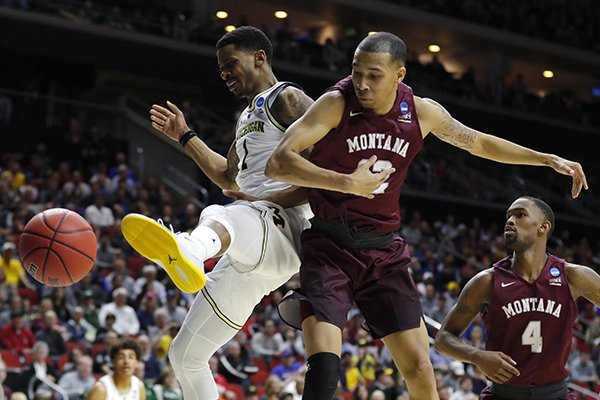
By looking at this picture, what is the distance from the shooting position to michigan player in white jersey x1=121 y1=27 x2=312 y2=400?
481 cm

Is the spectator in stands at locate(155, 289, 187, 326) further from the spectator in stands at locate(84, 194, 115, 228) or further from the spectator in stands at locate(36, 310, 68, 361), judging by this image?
the spectator in stands at locate(84, 194, 115, 228)

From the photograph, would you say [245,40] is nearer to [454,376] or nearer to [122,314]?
[122,314]

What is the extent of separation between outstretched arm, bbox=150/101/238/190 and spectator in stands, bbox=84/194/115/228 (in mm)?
9882

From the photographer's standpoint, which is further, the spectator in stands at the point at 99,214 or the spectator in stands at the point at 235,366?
the spectator in stands at the point at 99,214

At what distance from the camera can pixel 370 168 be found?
4.56 metres

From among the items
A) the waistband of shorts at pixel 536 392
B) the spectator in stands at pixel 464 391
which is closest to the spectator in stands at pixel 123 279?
the spectator in stands at pixel 464 391

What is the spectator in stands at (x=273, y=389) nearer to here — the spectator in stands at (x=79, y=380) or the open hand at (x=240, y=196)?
the spectator in stands at (x=79, y=380)

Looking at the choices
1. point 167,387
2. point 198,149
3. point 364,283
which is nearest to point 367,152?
point 364,283

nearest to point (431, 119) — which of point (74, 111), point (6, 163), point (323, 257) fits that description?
point (323, 257)

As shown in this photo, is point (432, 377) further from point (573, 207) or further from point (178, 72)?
point (573, 207)

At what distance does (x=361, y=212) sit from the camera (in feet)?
15.5

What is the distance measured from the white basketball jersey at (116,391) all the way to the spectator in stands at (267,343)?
5534mm

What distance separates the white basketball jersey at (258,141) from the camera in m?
5.06

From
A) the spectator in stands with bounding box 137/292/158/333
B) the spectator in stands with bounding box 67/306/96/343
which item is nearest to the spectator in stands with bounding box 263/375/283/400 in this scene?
the spectator in stands with bounding box 137/292/158/333
